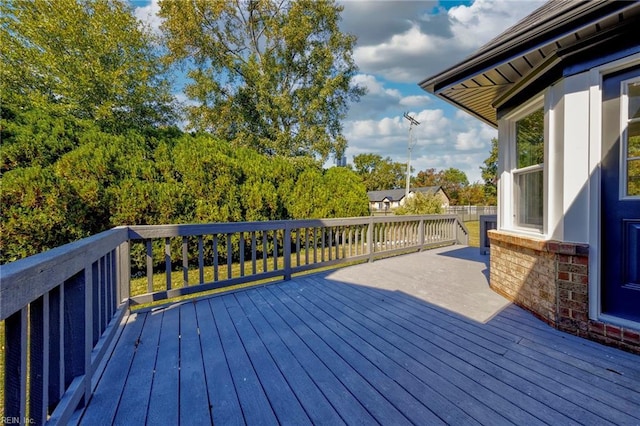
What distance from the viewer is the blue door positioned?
6.88ft

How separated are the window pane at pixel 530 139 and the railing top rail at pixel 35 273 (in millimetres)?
3769

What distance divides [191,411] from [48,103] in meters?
10.6

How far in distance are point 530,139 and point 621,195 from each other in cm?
110

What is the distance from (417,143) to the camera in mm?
21078

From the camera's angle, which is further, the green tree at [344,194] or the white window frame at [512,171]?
the green tree at [344,194]

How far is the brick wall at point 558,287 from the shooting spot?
→ 86.1 inches

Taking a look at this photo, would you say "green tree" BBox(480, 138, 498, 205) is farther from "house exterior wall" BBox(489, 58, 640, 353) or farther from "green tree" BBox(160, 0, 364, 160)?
"house exterior wall" BBox(489, 58, 640, 353)

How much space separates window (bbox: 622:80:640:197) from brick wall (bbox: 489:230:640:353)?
56 centimetres

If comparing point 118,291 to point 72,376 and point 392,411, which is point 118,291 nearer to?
point 72,376

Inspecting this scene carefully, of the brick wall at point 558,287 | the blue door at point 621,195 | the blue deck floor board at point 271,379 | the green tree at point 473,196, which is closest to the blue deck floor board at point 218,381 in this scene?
the blue deck floor board at point 271,379

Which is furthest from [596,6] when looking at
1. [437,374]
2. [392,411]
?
[392,411]

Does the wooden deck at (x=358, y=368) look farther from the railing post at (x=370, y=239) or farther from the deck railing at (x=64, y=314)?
the railing post at (x=370, y=239)

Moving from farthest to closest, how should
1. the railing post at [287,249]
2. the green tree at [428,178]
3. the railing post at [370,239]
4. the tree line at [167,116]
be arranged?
the green tree at [428,178]
the railing post at [370,239]
the tree line at [167,116]
the railing post at [287,249]

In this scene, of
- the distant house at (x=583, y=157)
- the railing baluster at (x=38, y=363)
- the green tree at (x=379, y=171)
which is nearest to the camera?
the railing baluster at (x=38, y=363)
